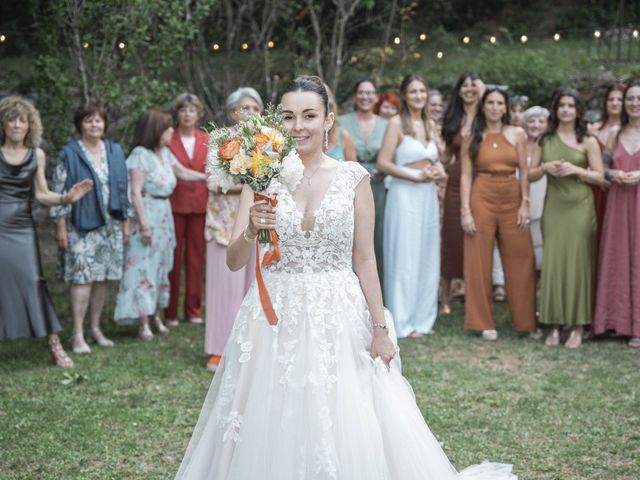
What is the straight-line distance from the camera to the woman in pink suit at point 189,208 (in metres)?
9.35

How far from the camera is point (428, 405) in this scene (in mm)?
6465

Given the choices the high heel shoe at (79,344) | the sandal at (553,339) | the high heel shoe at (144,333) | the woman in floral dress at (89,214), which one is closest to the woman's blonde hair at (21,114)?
the woman in floral dress at (89,214)

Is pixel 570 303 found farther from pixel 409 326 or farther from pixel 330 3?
pixel 330 3

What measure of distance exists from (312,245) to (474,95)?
561cm

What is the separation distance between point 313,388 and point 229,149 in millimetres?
1065

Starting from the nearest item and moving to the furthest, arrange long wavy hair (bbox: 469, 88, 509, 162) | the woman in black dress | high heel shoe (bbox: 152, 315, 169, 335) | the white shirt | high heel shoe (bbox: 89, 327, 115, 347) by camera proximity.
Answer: the woman in black dress < high heel shoe (bbox: 89, 327, 115, 347) < long wavy hair (bbox: 469, 88, 509, 162) < high heel shoe (bbox: 152, 315, 169, 335) < the white shirt

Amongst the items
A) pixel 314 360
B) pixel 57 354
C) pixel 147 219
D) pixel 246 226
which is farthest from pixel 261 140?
pixel 147 219

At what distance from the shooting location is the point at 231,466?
12.9 feet

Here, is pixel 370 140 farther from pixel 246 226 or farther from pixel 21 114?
pixel 246 226

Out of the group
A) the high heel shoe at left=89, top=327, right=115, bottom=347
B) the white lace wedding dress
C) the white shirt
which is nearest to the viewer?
the white lace wedding dress

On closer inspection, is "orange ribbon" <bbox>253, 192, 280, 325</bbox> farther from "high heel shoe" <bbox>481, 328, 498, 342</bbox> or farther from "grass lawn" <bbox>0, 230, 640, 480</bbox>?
"high heel shoe" <bbox>481, 328, 498, 342</bbox>

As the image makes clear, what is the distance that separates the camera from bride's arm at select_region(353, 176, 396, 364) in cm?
410

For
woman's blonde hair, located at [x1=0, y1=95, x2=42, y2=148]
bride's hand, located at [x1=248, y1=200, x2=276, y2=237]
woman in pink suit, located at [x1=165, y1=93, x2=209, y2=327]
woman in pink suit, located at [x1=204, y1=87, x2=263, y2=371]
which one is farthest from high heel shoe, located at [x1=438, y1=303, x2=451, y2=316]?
bride's hand, located at [x1=248, y1=200, x2=276, y2=237]

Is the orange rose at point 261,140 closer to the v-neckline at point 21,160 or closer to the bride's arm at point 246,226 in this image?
the bride's arm at point 246,226
